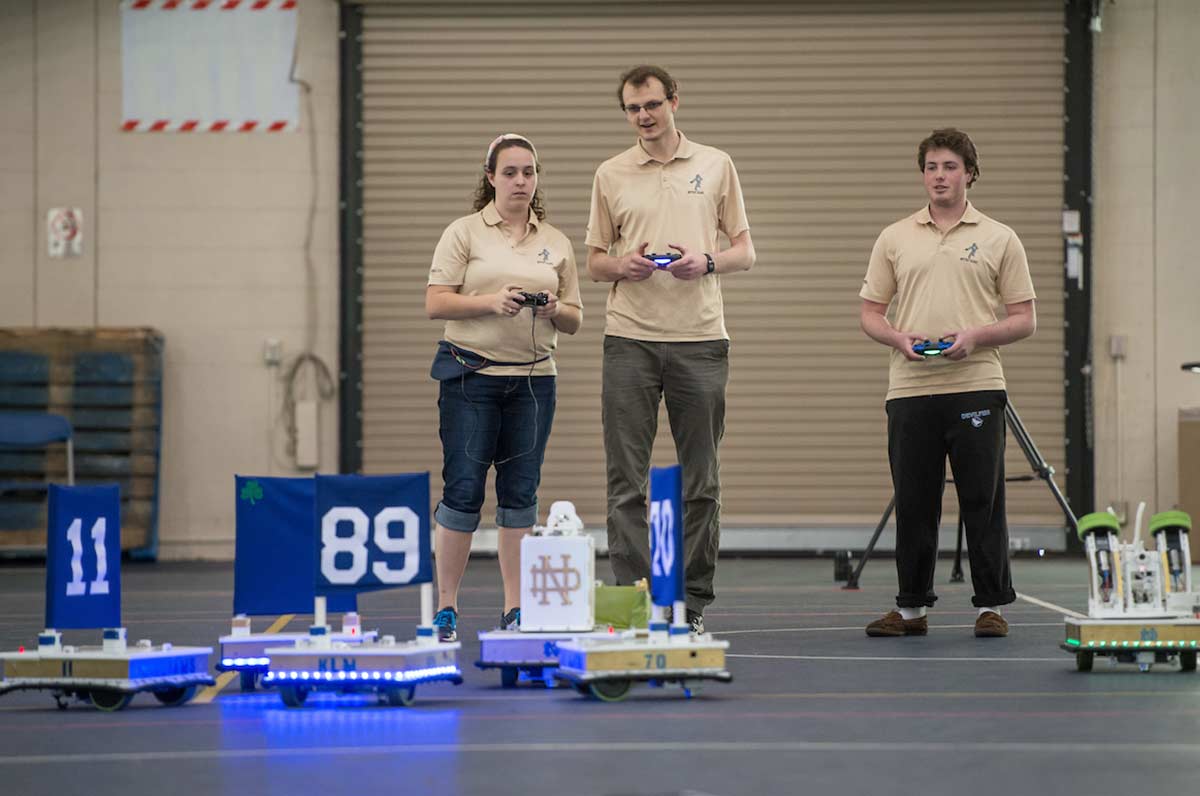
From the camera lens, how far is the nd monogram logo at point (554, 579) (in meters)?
4.20

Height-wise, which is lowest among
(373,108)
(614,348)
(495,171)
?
(614,348)

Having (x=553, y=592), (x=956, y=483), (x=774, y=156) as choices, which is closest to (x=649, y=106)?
(x=956, y=483)

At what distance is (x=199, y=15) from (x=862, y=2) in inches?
168

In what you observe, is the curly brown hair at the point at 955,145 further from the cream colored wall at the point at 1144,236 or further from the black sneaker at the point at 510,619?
the cream colored wall at the point at 1144,236

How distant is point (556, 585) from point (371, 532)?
1.66 feet

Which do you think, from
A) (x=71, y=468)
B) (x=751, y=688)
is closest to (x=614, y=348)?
(x=751, y=688)

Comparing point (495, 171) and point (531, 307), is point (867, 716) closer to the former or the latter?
point (531, 307)

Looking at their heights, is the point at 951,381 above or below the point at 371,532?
above

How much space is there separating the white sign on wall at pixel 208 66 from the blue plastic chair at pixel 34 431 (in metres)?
1.99

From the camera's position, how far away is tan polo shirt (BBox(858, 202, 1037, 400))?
5461mm

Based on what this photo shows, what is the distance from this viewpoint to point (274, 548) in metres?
4.44

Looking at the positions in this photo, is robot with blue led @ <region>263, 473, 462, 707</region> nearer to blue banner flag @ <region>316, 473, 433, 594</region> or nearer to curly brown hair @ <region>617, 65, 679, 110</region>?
blue banner flag @ <region>316, 473, 433, 594</region>

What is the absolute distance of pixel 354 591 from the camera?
3.97 m

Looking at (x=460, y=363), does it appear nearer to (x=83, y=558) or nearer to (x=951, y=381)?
(x=83, y=558)
